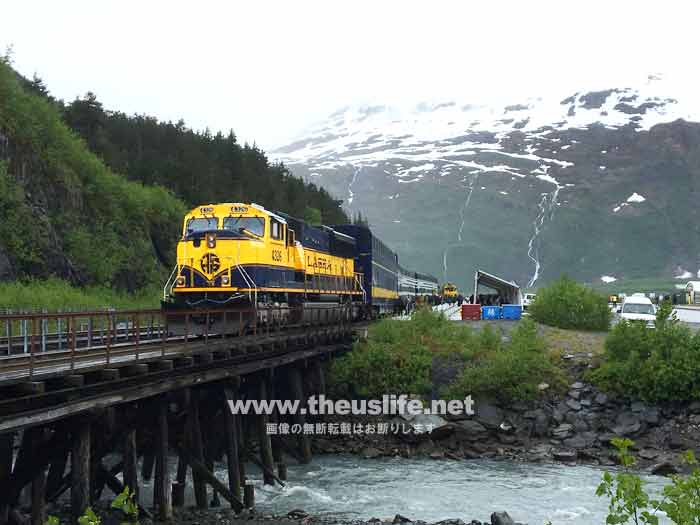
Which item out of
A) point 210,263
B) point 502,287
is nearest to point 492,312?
point 502,287

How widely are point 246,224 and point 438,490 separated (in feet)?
34.0

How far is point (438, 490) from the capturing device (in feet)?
76.8

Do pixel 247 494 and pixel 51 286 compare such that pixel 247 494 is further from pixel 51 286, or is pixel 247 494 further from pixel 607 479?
pixel 51 286

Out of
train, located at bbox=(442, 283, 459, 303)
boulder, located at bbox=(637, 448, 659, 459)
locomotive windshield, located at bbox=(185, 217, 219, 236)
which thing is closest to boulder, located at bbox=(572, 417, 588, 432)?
boulder, located at bbox=(637, 448, 659, 459)

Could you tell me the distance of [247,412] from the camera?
2431 centimetres

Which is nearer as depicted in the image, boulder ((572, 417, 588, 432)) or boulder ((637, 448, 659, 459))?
boulder ((637, 448, 659, 459))

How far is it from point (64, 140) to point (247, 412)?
95.4 feet

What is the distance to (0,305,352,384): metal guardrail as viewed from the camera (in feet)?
43.5

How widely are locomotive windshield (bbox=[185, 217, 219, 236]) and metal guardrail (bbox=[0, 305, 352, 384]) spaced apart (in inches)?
121

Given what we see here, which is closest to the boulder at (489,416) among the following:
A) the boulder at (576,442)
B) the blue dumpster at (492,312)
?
the boulder at (576,442)

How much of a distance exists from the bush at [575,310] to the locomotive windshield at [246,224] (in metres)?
26.9

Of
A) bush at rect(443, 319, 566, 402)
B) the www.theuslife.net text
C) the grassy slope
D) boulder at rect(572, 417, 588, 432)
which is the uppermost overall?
the grassy slope

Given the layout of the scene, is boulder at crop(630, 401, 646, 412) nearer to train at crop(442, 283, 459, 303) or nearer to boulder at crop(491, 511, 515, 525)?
boulder at crop(491, 511, 515, 525)

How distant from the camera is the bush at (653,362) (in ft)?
100
